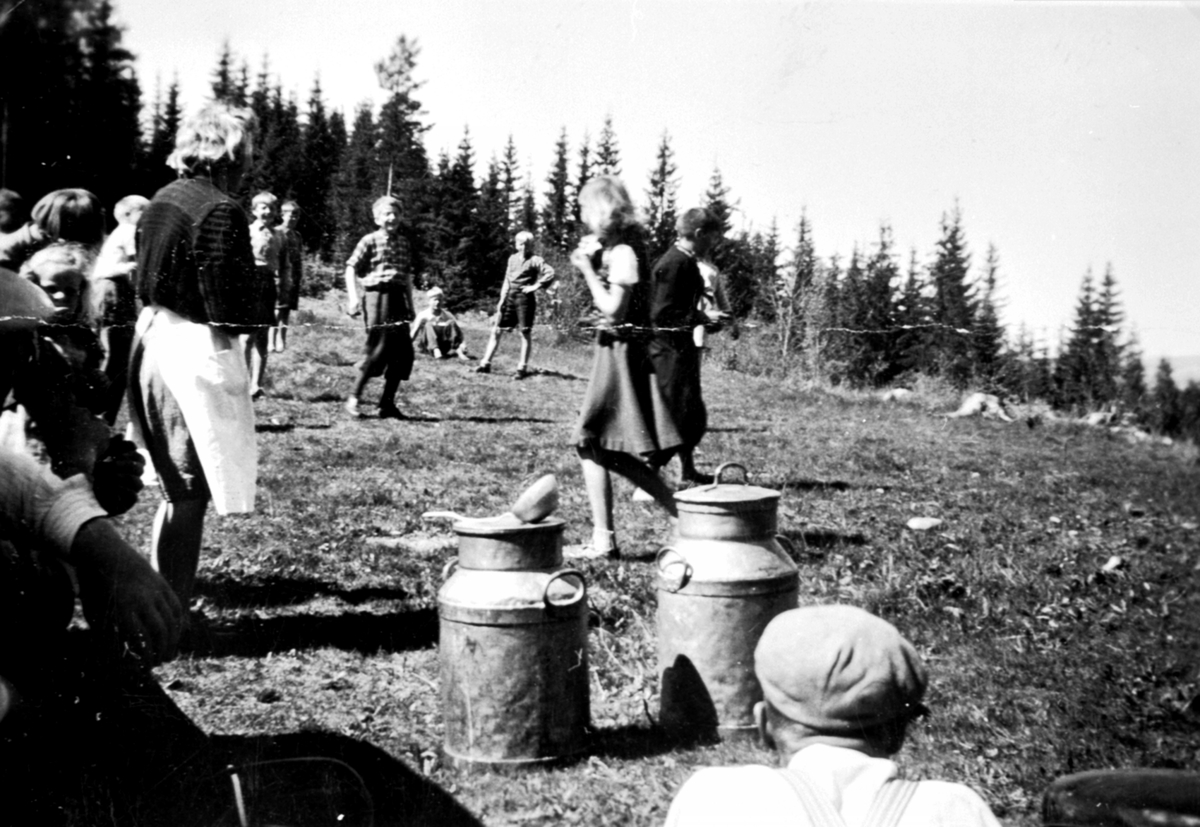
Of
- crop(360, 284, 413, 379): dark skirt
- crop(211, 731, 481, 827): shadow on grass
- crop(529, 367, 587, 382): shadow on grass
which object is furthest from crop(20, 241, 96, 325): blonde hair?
crop(529, 367, 587, 382): shadow on grass

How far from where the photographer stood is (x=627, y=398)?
15.5 feet

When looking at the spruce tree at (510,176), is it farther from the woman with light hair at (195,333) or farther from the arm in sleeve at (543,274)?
the woman with light hair at (195,333)

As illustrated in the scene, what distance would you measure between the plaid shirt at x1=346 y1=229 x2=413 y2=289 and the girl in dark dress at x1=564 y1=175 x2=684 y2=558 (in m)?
2.59

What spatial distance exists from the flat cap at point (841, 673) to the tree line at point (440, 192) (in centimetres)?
286

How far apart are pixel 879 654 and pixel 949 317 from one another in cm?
1580

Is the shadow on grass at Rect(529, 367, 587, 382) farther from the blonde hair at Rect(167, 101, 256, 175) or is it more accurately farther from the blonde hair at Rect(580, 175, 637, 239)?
the blonde hair at Rect(167, 101, 256, 175)

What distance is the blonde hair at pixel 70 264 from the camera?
394cm

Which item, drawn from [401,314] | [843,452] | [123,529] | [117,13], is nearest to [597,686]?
[123,529]

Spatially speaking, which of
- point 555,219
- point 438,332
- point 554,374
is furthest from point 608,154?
point 555,219

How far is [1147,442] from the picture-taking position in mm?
9102

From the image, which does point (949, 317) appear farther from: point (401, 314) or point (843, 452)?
point (401, 314)

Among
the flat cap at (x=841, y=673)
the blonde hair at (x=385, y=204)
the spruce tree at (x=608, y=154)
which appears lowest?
the flat cap at (x=841, y=673)

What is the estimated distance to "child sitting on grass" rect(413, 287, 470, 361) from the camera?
1159 cm

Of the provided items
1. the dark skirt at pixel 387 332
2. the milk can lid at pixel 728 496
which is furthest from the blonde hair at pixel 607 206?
the dark skirt at pixel 387 332
